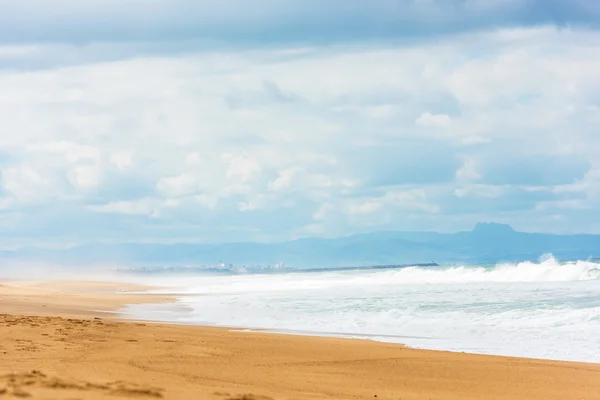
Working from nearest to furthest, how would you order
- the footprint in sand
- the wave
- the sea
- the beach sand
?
the footprint in sand
the beach sand
the sea
the wave

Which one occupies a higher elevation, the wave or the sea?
the wave

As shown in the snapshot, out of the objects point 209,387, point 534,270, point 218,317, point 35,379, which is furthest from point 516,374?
point 534,270

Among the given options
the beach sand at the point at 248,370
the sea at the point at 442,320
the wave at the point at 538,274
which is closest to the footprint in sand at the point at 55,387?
the beach sand at the point at 248,370

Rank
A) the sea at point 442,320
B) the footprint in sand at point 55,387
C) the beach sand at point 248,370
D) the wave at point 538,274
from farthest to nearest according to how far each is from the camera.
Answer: the wave at point 538,274
the sea at point 442,320
the beach sand at point 248,370
the footprint in sand at point 55,387

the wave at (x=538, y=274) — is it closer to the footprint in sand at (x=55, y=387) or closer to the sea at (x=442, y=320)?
the sea at (x=442, y=320)

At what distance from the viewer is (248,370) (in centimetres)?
1088

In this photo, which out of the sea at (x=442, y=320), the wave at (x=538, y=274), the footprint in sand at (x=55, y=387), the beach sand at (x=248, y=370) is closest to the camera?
the footprint in sand at (x=55, y=387)

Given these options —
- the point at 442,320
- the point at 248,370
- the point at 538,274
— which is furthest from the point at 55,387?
the point at 538,274

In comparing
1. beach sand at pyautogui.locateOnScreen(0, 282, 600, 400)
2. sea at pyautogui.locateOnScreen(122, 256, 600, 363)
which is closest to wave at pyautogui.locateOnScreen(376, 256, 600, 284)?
sea at pyautogui.locateOnScreen(122, 256, 600, 363)

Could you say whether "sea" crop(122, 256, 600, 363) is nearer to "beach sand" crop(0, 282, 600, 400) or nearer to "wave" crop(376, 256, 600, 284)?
"beach sand" crop(0, 282, 600, 400)

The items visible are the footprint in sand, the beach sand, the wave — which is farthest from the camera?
the wave

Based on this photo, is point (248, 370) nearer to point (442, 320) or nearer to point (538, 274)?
point (442, 320)

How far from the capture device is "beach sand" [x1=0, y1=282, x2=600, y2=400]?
8.47 metres

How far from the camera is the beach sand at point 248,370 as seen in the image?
27.8 ft
